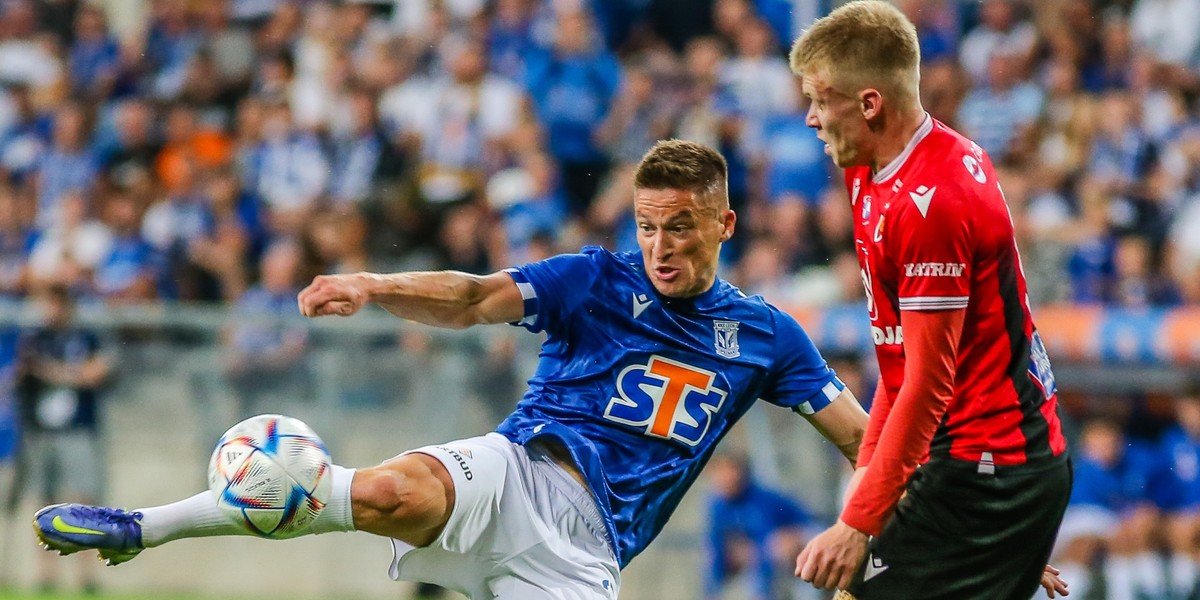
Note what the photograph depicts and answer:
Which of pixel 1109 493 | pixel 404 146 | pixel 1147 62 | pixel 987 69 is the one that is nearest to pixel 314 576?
pixel 404 146

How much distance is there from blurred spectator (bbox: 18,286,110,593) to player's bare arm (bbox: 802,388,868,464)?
304 inches

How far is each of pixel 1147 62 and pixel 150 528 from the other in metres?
9.28

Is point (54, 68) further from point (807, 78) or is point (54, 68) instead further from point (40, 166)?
point (807, 78)

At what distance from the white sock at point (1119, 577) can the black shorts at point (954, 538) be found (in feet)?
19.4

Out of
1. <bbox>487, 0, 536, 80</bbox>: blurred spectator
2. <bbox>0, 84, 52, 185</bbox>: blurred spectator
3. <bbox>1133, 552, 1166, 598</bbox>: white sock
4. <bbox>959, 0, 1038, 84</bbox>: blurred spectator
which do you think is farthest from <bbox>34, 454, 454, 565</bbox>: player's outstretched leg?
<bbox>0, 84, 52, 185</bbox>: blurred spectator

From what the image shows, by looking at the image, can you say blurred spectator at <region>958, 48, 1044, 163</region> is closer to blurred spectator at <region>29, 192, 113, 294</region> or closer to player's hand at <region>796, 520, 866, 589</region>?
blurred spectator at <region>29, 192, 113, 294</region>

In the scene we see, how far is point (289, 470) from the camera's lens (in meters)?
5.00

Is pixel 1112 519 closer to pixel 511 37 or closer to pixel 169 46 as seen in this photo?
pixel 511 37

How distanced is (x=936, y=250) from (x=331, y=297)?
181 centimetres

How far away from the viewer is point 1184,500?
400 inches

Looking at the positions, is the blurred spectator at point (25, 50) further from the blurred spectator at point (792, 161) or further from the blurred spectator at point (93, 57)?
the blurred spectator at point (792, 161)

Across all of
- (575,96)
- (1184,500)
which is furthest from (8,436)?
(1184,500)

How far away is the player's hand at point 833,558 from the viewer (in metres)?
4.61

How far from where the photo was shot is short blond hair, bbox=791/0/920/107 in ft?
15.4
